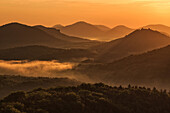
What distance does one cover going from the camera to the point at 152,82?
332 feet

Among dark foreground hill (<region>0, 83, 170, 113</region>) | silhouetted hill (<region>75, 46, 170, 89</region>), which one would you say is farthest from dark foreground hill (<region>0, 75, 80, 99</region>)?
dark foreground hill (<region>0, 83, 170, 113</region>)

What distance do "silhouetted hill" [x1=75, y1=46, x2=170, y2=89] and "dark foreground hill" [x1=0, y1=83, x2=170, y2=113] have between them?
4653 centimetres

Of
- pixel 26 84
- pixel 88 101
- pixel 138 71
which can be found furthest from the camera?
pixel 138 71

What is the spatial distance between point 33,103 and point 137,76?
75820 mm

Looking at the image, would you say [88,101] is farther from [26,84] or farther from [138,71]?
[138,71]

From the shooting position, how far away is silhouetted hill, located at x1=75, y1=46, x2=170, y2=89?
10400 centimetres

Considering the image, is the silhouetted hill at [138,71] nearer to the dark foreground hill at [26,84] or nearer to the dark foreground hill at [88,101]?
the dark foreground hill at [26,84]

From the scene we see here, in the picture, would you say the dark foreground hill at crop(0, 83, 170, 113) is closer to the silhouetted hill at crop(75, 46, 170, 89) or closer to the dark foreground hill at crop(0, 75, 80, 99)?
the dark foreground hill at crop(0, 75, 80, 99)

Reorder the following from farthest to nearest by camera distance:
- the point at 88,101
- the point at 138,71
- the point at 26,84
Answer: the point at 138,71 → the point at 26,84 → the point at 88,101

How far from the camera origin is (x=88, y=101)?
42406mm

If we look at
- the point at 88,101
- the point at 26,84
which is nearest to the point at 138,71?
the point at 26,84

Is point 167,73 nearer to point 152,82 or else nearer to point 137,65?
point 152,82

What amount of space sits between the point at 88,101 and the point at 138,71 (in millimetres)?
74987

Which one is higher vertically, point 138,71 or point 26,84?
point 138,71
